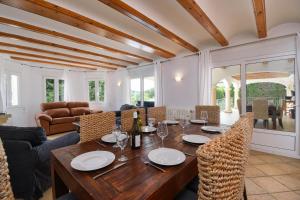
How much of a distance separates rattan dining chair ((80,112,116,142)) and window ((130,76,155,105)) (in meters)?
3.82

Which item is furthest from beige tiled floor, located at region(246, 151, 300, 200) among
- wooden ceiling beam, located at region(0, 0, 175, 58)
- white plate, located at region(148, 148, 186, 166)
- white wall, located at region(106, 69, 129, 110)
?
white wall, located at region(106, 69, 129, 110)

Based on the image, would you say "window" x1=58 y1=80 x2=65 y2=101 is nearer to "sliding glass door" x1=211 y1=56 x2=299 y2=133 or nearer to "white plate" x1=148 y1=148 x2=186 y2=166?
"sliding glass door" x1=211 y1=56 x2=299 y2=133

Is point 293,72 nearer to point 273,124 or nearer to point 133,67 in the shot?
point 273,124

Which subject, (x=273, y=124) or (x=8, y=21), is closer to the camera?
(x=8, y=21)

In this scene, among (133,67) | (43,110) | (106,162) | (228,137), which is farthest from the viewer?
(133,67)

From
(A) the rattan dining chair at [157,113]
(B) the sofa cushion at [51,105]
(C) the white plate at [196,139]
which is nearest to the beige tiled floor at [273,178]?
(C) the white plate at [196,139]

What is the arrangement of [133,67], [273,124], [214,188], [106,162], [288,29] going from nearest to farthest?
[214,188] → [106,162] → [288,29] → [273,124] → [133,67]

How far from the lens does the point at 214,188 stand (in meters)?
0.55

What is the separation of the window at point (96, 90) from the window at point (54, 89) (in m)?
1.13

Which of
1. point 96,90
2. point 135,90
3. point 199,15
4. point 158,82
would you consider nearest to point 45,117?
point 96,90

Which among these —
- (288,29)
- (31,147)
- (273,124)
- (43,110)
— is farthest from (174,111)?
(43,110)

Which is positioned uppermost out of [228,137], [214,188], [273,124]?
[228,137]

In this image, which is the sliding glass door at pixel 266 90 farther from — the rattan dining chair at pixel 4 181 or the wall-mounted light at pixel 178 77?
the rattan dining chair at pixel 4 181

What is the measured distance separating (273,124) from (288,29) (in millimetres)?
1897
